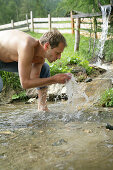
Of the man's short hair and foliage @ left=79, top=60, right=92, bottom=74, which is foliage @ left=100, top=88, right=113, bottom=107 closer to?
the man's short hair

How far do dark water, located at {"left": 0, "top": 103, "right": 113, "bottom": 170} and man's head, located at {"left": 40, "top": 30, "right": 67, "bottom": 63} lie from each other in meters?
0.88

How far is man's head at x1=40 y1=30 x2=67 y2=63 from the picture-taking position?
261 centimetres

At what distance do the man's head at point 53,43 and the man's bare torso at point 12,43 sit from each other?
15 centimetres

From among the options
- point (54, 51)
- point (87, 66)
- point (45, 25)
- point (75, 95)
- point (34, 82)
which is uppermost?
point (45, 25)

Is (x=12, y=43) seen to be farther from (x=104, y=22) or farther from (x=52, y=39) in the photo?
(x=104, y=22)

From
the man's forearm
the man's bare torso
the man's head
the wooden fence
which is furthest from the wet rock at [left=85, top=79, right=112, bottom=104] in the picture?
the wooden fence

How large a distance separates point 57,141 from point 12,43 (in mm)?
1322

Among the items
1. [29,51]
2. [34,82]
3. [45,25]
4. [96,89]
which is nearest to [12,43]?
[29,51]

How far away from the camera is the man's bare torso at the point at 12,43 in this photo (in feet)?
8.63

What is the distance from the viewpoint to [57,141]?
216 cm

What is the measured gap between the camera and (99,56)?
8.62 m

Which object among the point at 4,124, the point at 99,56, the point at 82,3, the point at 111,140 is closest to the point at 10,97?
the point at 4,124

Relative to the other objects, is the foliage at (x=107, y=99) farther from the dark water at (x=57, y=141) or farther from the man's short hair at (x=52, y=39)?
the man's short hair at (x=52, y=39)

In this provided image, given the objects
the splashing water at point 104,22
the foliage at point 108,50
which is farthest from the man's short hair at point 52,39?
the foliage at point 108,50
